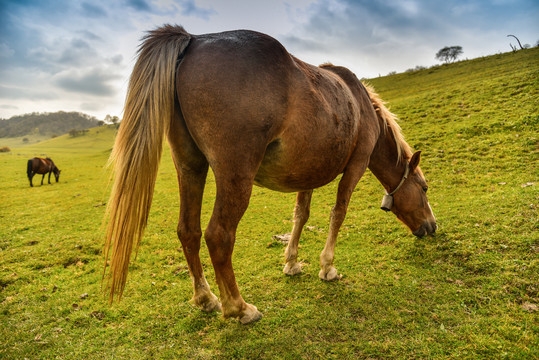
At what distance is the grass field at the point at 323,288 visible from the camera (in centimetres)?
305

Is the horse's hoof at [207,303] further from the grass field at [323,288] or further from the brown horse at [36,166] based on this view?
the brown horse at [36,166]

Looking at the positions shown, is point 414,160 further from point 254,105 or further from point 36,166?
point 36,166

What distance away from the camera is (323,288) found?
13.8 ft

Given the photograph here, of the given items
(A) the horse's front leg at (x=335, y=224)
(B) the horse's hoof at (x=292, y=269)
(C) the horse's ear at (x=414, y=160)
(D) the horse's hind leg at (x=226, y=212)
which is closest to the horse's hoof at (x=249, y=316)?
(D) the horse's hind leg at (x=226, y=212)

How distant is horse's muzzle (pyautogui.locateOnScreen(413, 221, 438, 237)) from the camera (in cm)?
539

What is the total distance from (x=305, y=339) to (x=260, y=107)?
2.67 m

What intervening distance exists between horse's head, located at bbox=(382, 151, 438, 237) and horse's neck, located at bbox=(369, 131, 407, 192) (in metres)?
0.12

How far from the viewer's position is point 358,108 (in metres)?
4.21

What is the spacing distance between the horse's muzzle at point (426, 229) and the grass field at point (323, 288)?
0.16 m

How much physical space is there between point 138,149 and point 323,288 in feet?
10.8

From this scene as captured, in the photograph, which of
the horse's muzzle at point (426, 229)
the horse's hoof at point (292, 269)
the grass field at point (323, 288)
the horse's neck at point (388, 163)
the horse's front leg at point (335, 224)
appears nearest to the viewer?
the grass field at point (323, 288)

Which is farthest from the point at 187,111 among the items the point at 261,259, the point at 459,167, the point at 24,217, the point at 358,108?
the point at 24,217

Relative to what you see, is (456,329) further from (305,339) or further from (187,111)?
(187,111)

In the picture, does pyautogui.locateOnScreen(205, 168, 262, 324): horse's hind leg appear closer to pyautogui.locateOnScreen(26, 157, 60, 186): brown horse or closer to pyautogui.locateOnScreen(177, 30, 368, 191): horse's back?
pyautogui.locateOnScreen(177, 30, 368, 191): horse's back
